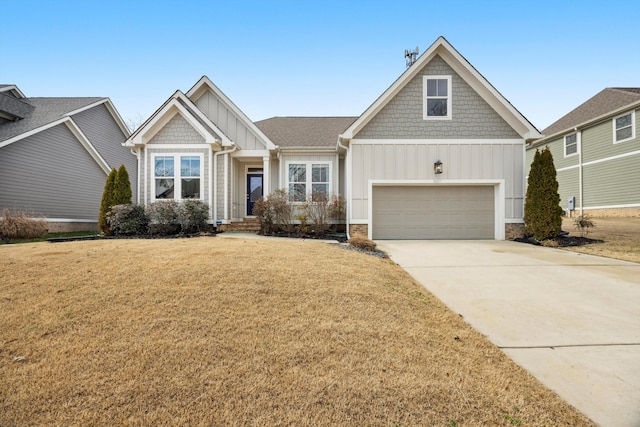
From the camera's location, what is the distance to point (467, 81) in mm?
10695

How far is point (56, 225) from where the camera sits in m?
13.5

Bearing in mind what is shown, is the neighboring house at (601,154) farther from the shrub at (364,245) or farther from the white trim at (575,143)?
the shrub at (364,245)

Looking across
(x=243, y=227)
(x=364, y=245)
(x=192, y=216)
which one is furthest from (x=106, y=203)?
(x=364, y=245)

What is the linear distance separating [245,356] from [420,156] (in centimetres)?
965

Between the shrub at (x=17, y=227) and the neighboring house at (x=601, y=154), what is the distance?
789 inches

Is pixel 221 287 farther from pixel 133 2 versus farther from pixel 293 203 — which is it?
pixel 133 2

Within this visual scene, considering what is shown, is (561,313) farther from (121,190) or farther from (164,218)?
(121,190)

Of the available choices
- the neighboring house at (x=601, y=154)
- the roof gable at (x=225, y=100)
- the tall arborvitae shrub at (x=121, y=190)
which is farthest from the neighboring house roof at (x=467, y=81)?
the tall arborvitae shrub at (x=121, y=190)

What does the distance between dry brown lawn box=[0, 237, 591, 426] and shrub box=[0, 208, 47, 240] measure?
764cm

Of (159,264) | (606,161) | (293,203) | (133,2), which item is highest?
(133,2)

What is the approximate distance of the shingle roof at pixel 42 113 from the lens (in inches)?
501

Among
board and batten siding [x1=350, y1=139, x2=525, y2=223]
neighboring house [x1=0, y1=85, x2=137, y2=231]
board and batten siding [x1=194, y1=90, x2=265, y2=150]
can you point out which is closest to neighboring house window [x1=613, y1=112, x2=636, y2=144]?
board and batten siding [x1=350, y1=139, x2=525, y2=223]

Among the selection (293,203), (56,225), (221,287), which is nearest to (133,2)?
(56,225)

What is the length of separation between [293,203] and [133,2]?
37.2 feet
